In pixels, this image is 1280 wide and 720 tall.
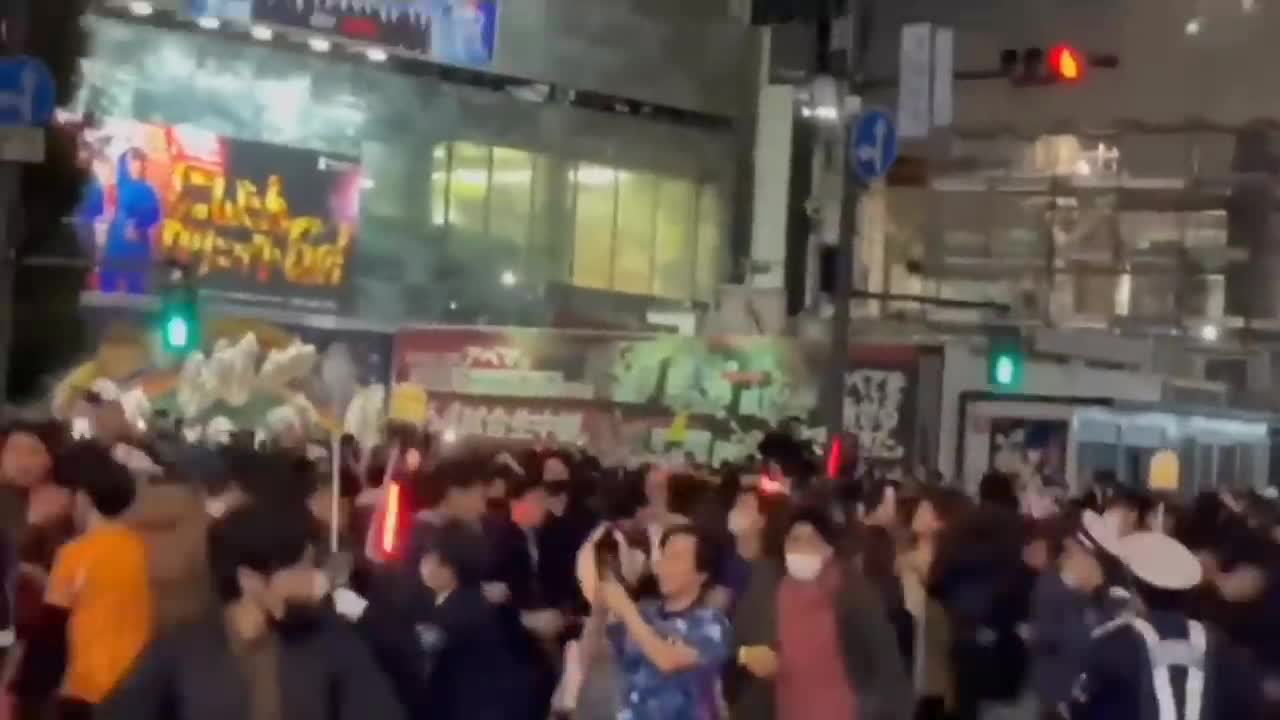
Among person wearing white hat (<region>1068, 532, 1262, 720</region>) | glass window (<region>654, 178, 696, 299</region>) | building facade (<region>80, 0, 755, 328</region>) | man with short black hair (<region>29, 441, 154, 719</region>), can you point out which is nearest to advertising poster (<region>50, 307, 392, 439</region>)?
building facade (<region>80, 0, 755, 328</region>)

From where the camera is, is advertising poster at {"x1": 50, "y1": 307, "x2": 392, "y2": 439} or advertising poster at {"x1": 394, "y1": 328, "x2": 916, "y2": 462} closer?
advertising poster at {"x1": 394, "y1": 328, "x2": 916, "y2": 462}

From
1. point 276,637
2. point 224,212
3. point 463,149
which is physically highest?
point 463,149

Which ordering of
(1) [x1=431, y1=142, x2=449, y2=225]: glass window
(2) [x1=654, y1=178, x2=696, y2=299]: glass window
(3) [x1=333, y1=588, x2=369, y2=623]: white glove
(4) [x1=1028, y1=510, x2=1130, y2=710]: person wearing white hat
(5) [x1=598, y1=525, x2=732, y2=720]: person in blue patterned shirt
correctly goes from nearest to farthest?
Result: (5) [x1=598, y1=525, x2=732, y2=720]: person in blue patterned shirt
(3) [x1=333, y1=588, x2=369, y2=623]: white glove
(4) [x1=1028, y1=510, x2=1130, y2=710]: person wearing white hat
(1) [x1=431, y1=142, x2=449, y2=225]: glass window
(2) [x1=654, y1=178, x2=696, y2=299]: glass window

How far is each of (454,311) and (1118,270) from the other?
40.9 ft

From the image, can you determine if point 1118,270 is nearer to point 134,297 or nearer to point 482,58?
point 482,58

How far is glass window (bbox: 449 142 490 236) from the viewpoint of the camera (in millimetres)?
41188

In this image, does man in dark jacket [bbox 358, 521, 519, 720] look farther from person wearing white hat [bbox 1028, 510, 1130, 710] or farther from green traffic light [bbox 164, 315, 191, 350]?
green traffic light [bbox 164, 315, 191, 350]

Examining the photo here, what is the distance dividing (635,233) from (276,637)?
1492 inches

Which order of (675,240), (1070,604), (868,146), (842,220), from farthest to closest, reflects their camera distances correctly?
(675,240) → (868,146) → (842,220) → (1070,604)

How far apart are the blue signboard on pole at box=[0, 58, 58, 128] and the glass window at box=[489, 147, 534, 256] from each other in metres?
24.9

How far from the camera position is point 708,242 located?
151 feet

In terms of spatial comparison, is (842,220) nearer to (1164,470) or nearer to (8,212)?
(1164,470)

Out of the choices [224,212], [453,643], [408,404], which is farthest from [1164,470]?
[453,643]

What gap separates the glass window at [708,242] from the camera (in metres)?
45.8
